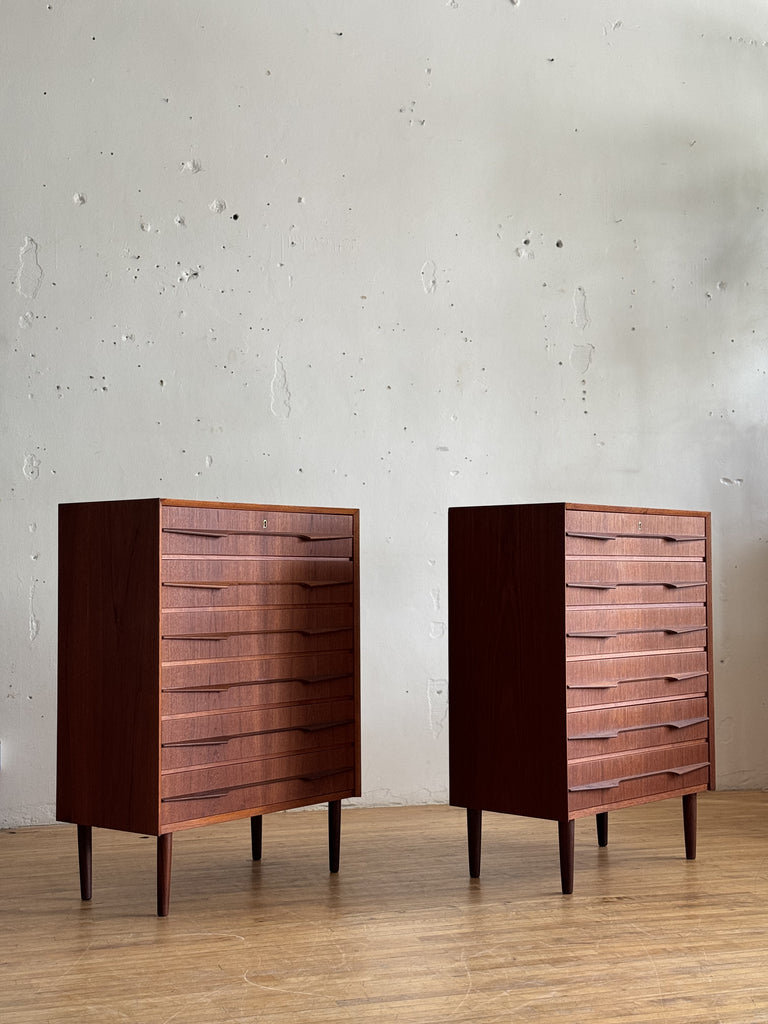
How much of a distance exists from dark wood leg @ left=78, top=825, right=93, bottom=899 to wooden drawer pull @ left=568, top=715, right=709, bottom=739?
114 cm

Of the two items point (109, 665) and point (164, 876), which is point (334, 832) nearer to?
point (164, 876)

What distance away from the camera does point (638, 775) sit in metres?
2.71

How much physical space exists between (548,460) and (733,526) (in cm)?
78

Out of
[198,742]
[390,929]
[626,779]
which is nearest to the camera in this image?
[390,929]

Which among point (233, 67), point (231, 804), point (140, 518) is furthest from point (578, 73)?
point (231, 804)

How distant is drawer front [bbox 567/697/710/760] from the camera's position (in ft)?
8.40

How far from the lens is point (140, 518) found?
241 cm

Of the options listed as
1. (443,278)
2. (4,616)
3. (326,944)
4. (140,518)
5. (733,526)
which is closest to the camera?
(326,944)

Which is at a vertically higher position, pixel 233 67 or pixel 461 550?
pixel 233 67

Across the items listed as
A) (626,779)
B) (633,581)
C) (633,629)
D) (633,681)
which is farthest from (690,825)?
(633,581)

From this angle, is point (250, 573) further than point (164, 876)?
Yes

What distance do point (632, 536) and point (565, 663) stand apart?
1.35ft

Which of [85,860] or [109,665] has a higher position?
[109,665]

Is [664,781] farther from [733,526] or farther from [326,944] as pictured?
[733,526]
